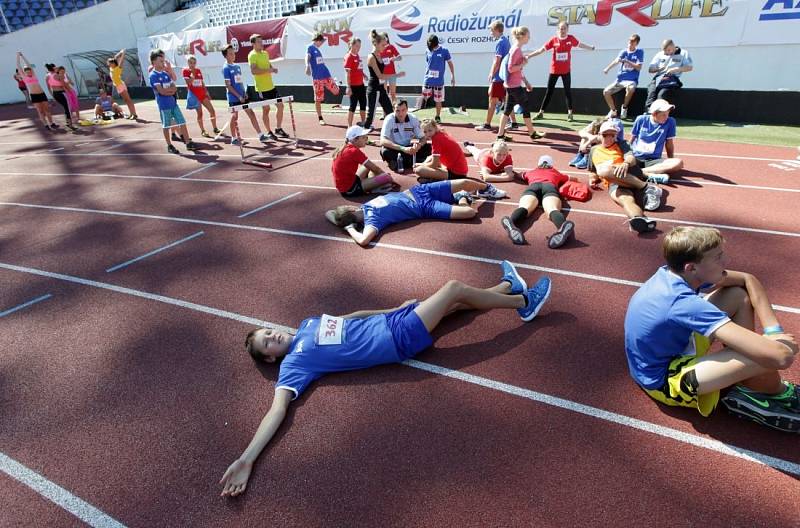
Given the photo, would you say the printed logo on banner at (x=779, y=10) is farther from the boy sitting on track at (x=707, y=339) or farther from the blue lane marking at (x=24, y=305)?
the blue lane marking at (x=24, y=305)

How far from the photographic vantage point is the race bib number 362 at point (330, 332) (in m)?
3.46

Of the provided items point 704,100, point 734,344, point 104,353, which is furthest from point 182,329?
point 704,100

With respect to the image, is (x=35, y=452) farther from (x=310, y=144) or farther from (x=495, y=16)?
(x=495, y=16)

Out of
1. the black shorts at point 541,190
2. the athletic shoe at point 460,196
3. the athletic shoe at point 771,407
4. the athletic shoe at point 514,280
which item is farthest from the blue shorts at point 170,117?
the athletic shoe at point 771,407

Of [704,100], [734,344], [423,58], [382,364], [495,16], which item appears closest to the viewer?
[734,344]

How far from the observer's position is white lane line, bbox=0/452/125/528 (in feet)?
8.68

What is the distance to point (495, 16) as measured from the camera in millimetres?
13281

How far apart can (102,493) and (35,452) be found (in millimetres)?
758

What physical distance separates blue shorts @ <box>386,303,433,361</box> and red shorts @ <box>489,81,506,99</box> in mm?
8024

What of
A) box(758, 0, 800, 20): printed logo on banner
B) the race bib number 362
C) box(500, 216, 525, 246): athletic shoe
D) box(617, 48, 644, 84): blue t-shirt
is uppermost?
box(758, 0, 800, 20): printed logo on banner

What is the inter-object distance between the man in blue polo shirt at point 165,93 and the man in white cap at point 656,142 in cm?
963

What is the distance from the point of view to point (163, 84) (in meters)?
10.2

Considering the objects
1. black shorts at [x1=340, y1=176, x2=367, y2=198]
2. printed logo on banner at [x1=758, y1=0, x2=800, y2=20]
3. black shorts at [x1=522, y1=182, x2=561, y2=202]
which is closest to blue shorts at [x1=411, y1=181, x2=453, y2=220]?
black shorts at [x1=522, y1=182, x2=561, y2=202]

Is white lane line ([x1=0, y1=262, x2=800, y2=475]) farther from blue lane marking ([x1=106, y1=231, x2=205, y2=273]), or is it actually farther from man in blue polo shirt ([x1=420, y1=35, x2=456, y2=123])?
man in blue polo shirt ([x1=420, y1=35, x2=456, y2=123])
